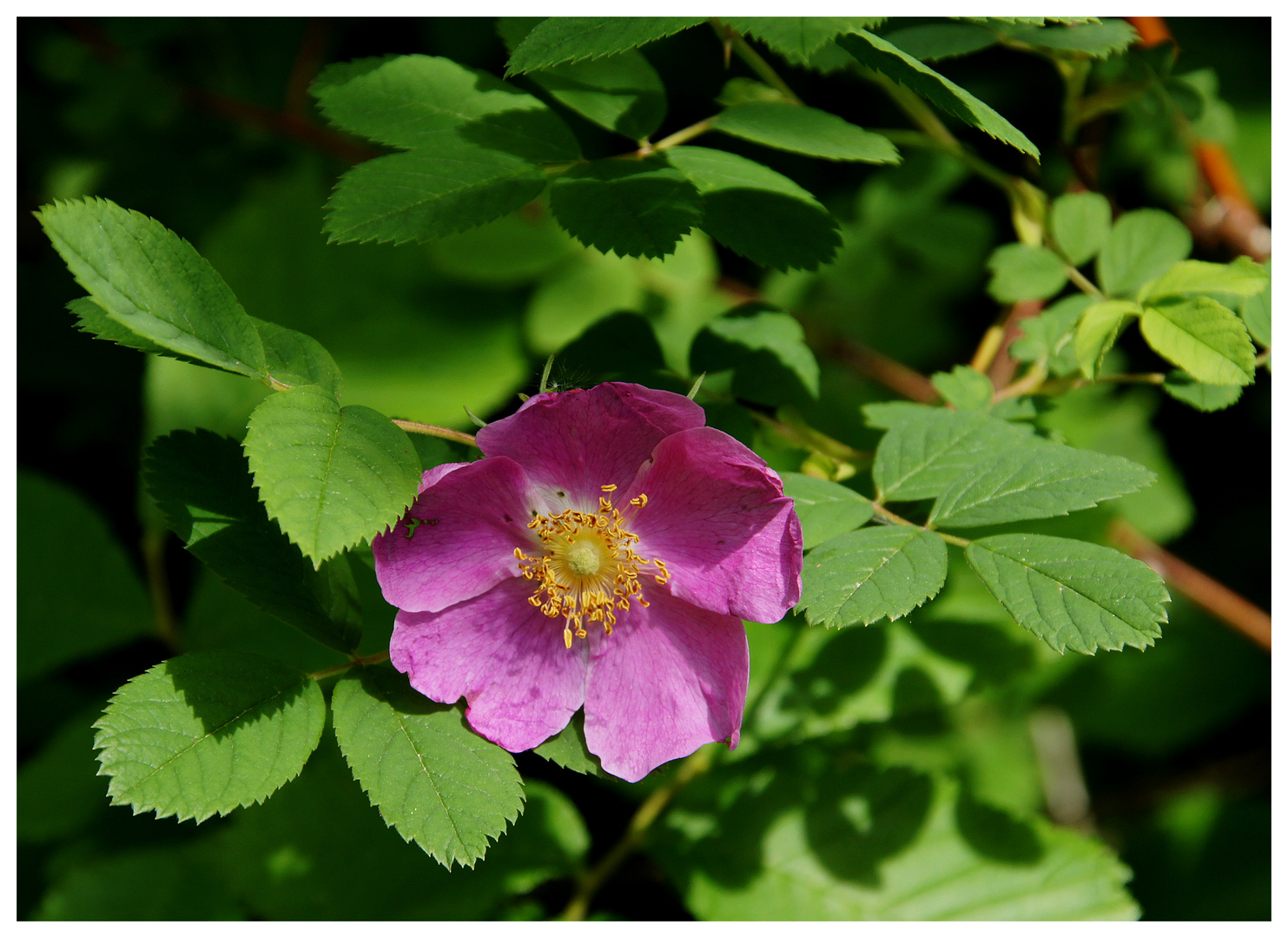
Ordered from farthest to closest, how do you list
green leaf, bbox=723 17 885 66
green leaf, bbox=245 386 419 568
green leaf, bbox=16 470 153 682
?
1. green leaf, bbox=16 470 153 682
2. green leaf, bbox=723 17 885 66
3. green leaf, bbox=245 386 419 568

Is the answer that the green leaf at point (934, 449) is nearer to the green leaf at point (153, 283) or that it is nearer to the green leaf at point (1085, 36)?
the green leaf at point (1085, 36)

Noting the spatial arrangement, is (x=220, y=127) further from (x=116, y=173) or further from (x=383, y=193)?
(x=383, y=193)

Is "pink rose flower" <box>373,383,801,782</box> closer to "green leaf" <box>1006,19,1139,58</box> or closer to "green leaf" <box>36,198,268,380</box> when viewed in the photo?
"green leaf" <box>36,198,268,380</box>

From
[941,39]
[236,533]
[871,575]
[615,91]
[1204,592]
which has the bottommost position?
[1204,592]

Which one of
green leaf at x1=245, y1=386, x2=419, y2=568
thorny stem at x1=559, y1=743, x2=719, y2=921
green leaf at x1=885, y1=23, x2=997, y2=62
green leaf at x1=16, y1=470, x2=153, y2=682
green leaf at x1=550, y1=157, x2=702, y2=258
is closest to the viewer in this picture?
green leaf at x1=245, y1=386, x2=419, y2=568

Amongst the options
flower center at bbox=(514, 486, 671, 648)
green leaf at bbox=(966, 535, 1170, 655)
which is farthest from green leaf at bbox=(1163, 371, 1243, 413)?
flower center at bbox=(514, 486, 671, 648)

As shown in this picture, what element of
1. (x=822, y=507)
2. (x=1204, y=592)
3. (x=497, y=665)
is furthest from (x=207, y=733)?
(x=1204, y=592)

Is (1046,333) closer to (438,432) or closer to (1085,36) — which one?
(1085,36)
